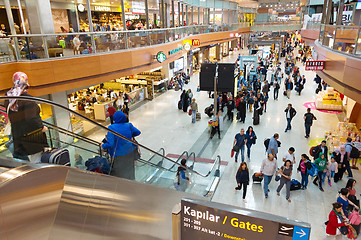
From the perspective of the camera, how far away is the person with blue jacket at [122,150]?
4602mm

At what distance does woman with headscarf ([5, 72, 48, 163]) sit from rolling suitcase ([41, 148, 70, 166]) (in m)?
0.08

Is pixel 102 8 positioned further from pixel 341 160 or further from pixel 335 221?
pixel 335 221

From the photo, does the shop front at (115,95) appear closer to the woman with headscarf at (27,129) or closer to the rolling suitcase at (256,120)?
the rolling suitcase at (256,120)

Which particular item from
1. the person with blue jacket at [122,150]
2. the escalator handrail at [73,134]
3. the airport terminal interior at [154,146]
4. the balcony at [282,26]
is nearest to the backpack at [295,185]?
the airport terminal interior at [154,146]

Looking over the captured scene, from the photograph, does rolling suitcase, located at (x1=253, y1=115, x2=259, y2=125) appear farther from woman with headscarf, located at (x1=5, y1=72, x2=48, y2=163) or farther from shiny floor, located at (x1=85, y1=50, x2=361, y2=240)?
woman with headscarf, located at (x1=5, y1=72, x2=48, y2=163)

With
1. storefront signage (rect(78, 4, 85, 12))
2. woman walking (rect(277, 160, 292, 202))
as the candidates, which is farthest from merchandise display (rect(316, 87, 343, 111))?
storefront signage (rect(78, 4, 85, 12))

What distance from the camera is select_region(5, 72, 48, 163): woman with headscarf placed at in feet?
11.1

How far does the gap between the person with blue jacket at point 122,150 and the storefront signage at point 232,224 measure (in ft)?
6.57

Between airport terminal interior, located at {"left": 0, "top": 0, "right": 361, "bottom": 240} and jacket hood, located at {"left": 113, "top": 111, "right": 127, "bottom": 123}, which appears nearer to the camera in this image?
airport terminal interior, located at {"left": 0, "top": 0, "right": 361, "bottom": 240}

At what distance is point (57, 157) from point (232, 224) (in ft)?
8.03

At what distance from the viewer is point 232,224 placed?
261 centimetres

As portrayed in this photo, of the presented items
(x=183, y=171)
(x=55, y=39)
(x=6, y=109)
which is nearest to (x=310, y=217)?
(x=183, y=171)

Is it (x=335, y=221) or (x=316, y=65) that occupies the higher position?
(x=316, y=65)

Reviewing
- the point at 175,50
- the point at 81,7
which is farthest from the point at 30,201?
the point at 81,7
